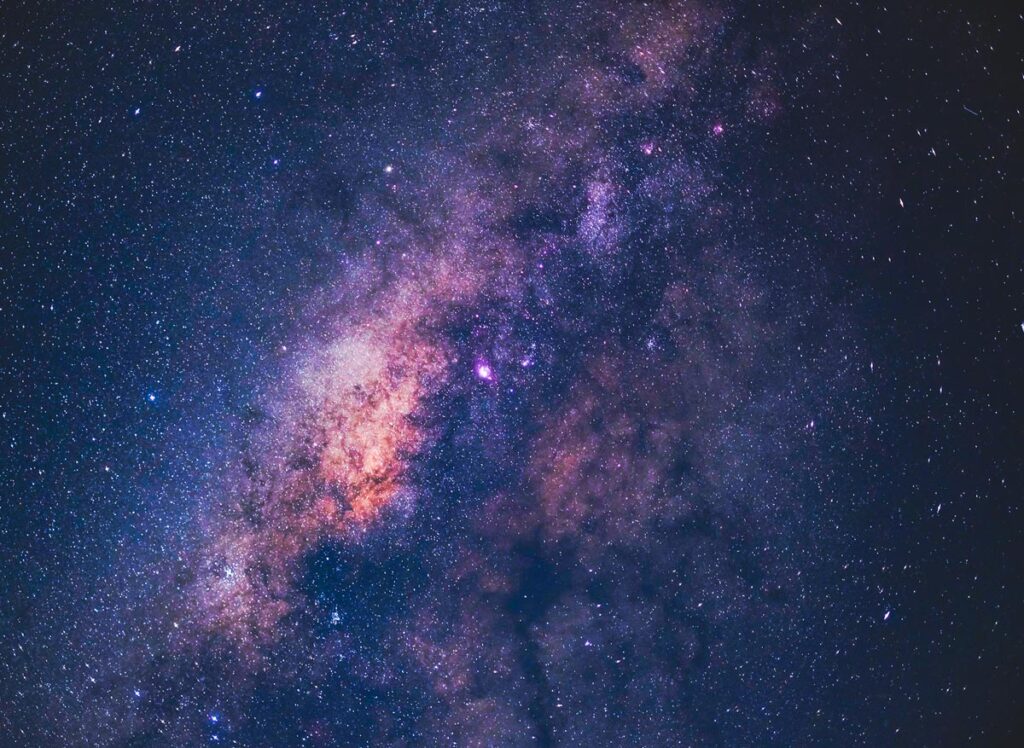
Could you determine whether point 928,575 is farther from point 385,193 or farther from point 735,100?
point 385,193

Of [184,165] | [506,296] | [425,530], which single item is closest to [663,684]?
[425,530]

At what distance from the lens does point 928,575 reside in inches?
123

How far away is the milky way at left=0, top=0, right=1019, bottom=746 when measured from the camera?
7.55ft

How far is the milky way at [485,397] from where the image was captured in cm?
230

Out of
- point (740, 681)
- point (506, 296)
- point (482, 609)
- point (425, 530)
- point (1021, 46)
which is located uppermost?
point (1021, 46)

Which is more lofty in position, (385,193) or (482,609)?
(385,193)

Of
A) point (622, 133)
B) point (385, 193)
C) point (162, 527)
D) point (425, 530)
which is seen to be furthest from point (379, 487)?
point (622, 133)

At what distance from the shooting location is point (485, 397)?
239cm

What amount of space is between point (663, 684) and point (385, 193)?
9.36 ft

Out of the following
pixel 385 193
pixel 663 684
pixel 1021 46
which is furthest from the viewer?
pixel 1021 46

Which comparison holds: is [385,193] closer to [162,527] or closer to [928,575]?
[162,527]

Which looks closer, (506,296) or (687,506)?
(506,296)

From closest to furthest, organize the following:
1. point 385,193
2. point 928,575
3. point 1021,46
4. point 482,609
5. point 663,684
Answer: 1. point 385,193
2. point 482,609
3. point 663,684
4. point 1021,46
5. point 928,575

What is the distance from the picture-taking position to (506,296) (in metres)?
2.37
